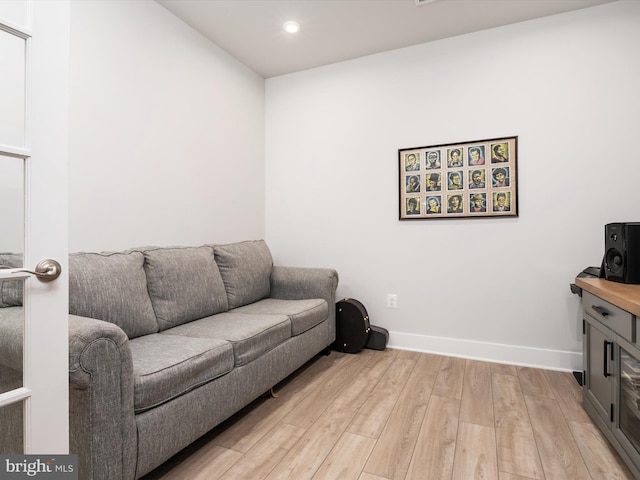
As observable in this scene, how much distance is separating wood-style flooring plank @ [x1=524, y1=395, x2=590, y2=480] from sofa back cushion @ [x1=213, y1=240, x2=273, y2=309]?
2.03 m

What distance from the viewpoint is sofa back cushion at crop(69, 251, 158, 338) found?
1652 mm

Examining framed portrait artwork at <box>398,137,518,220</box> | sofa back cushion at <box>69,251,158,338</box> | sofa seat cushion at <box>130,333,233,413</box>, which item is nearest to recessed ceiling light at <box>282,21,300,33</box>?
framed portrait artwork at <box>398,137,518,220</box>

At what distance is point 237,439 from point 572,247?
2.64 m

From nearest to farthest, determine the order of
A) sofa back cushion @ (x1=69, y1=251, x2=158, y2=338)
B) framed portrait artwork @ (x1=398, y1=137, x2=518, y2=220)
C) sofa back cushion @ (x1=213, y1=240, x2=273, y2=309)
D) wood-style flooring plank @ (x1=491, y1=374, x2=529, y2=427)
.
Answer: sofa back cushion @ (x1=69, y1=251, x2=158, y2=338), wood-style flooring plank @ (x1=491, y1=374, x2=529, y2=427), sofa back cushion @ (x1=213, y1=240, x2=273, y2=309), framed portrait artwork @ (x1=398, y1=137, x2=518, y2=220)

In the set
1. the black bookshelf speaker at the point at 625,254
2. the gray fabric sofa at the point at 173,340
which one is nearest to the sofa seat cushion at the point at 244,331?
the gray fabric sofa at the point at 173,340

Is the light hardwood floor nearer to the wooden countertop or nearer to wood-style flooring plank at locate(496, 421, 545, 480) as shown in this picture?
wood-style flooring plank at locate(496, 421, 545, 480)

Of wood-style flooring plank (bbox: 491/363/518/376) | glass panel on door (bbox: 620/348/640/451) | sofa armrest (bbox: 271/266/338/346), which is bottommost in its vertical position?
wood-style flooring plank (bbox: 491/363/518/376)

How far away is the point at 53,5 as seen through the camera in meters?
1.04

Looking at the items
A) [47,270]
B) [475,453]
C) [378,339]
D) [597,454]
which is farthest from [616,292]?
[47,270]

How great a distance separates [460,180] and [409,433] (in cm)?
202

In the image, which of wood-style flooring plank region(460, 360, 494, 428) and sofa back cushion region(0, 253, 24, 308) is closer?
sofa back cushion region(0, 253, 24, 308)

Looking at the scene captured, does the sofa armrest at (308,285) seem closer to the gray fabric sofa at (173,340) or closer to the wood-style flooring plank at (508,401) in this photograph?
the gray fabric sofa at (173,340)

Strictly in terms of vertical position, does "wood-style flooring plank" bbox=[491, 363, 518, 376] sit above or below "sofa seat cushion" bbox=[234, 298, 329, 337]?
below

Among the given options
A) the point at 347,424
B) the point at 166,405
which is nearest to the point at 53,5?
the point at 166,405
